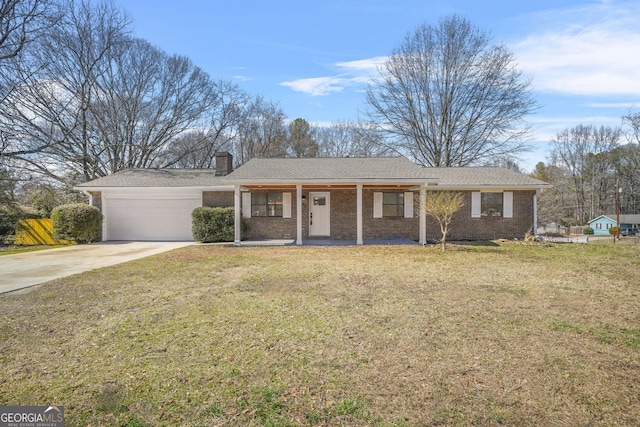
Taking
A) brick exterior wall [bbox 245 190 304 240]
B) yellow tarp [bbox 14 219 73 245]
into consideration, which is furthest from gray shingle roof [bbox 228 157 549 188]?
yellow tarp [bbox 14 219 73 245]

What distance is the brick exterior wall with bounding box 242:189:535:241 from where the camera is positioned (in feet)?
50.5

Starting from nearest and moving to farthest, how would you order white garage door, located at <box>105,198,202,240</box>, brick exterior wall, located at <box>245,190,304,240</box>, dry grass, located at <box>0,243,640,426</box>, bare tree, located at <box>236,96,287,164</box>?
dry grass, located at <box>0,243,640,426</box> < brick exterior wall, located at <box>245,190,304,240</box> < white garage door, located at <box>105,198,202,240</box> < bare tree, located at <box>236,96,287,164</box>

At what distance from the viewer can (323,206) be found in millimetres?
15656

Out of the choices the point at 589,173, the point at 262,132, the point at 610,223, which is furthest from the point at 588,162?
the point at 262,132

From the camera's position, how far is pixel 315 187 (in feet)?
50.4

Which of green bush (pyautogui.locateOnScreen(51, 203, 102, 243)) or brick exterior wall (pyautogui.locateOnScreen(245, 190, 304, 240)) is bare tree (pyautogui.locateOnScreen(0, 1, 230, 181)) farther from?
brick exterior wall (pyautogui.locateOnScreen(245, 190, 304, 240))

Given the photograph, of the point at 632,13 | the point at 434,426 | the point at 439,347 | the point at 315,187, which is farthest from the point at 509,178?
the point at 434,426

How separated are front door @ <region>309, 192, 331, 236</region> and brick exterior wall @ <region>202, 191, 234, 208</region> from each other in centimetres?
379

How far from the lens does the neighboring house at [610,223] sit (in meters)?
33.9

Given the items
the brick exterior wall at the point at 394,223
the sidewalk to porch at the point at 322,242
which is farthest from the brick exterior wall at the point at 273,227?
the sidewalk to porch at the point at 322,242

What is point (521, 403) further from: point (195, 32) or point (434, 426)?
point (195, 32)

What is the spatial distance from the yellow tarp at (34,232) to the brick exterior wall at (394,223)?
9.63 metres

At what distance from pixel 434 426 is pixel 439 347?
150cm

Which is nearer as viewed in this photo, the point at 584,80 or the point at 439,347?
the point at 439,347
